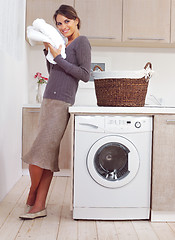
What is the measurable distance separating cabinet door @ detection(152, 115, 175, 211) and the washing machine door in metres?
0.15

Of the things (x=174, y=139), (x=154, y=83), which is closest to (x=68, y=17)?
(x=174, y=139)

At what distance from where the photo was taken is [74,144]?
245cm

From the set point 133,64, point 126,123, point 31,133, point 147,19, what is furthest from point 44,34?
point 133,64

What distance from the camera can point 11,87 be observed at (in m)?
3.22

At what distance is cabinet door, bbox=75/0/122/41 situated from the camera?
13.1 ft

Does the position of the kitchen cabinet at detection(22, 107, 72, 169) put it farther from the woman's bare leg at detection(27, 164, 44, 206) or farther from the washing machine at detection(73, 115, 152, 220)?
the washing machine at detection(73, 115, 152, 220)

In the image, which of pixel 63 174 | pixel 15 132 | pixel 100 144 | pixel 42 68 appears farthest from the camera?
pixel 42 68

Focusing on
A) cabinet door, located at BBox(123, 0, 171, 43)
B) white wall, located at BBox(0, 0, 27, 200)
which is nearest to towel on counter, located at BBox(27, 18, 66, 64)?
white wall, located at BBox(0, 0, 27, 200)

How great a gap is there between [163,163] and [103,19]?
2131 mm

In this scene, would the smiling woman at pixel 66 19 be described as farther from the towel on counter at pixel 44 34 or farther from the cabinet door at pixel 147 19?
the cabinet door at pixel 147 19

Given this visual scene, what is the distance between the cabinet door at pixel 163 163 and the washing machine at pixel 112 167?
48 mm

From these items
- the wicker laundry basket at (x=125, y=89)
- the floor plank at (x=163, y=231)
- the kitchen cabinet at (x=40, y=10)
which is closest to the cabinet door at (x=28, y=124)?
the kitchen cabinet at (x=40, y=10)

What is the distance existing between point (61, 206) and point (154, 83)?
2.27 m

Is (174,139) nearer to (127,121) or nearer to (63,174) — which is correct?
(127,121)
